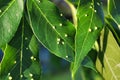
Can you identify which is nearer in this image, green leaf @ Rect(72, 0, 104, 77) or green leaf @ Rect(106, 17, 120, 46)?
green leaf @ Rect(72, 0, 104, 77)

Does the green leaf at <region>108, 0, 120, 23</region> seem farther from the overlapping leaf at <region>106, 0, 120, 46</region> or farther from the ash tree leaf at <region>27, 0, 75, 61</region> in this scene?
the ash tree leaf at <region>27, 0, 75, 61</region>

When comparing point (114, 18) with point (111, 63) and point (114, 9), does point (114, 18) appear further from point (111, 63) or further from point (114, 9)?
point (111, 63)

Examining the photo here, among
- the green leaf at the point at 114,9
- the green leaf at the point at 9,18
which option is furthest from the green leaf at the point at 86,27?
the green leaf at the point at 9,18

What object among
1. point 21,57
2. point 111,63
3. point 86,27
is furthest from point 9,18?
point 111,63

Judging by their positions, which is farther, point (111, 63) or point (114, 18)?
point (111, 63)

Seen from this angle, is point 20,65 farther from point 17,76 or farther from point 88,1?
point 88,1

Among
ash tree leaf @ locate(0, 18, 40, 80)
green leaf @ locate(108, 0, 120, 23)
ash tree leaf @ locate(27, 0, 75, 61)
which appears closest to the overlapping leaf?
green leaf @ locate(108, 0, 120, 23)
